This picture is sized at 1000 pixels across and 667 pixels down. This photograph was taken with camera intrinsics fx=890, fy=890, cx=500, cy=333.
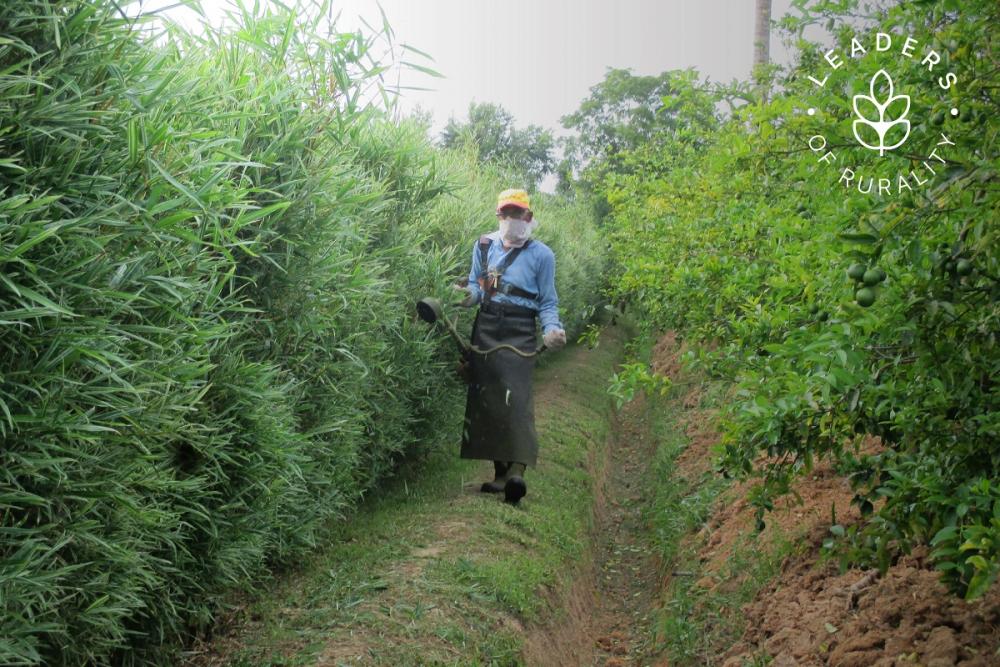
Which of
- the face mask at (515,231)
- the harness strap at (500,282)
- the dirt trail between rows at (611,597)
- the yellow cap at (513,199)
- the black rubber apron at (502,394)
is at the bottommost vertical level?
the dirt trail between rows at (611,597)

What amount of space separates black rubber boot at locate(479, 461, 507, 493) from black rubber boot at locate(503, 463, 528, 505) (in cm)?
16

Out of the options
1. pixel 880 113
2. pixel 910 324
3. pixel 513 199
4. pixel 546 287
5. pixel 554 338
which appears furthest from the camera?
pixel 546 287

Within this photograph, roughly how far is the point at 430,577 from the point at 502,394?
2.17 meters

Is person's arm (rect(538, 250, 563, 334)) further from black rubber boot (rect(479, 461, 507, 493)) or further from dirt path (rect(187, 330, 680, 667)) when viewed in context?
dirt path (rect(187, 330, 680, 667))

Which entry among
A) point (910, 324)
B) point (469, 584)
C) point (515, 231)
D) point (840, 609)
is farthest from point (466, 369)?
point (910, 324)

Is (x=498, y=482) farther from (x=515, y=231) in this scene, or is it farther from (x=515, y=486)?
(x=515, y=231)

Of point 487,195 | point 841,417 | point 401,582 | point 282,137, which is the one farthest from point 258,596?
point 487,195

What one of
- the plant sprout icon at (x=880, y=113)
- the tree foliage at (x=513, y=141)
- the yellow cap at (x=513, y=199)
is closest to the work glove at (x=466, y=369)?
the yellow cap at (x=513, y=199)

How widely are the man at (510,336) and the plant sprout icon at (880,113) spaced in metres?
4.44

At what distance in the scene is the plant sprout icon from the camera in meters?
2.78

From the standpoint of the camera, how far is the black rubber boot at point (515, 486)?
741cm

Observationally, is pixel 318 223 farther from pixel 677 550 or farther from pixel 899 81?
pixel 677 550

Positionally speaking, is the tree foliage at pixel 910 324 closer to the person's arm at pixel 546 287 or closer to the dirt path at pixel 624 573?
the dirt path at pixel 624 573

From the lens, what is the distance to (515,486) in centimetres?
741
